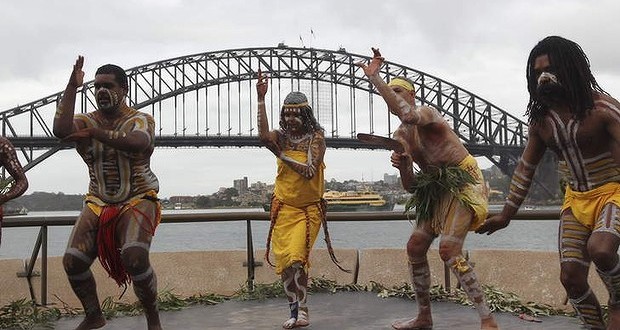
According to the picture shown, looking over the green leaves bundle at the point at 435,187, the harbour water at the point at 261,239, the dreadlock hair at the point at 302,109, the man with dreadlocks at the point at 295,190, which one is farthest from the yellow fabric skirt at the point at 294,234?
the harbour water at the point at 261,239

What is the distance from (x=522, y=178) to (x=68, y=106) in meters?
2.46

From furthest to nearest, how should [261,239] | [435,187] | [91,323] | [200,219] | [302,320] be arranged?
[261,239]
[200,219]
[302,320]
[435,187]
[91,323]

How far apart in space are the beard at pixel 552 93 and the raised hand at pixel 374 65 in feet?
3.21

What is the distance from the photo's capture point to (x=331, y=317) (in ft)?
16.3

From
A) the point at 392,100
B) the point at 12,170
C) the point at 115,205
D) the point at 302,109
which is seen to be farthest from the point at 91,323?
the point at 392,100

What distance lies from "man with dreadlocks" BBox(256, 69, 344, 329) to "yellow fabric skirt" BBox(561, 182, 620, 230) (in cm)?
189

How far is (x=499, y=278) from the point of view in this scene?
5777 mm

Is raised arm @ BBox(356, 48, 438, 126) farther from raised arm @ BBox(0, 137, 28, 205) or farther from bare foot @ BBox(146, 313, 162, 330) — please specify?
raised arm @ BBox(0, 137, 28, 205)

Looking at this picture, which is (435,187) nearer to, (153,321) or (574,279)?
(574,279)

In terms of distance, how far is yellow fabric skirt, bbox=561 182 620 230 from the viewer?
320 cm

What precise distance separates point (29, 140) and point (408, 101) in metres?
36.2

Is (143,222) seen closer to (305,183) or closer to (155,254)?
(305,183)

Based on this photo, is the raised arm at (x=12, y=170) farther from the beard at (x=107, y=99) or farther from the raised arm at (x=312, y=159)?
the raised arm at (x=312, y=159)

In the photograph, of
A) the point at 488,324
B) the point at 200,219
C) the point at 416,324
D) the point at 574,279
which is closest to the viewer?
the point at 574,279
